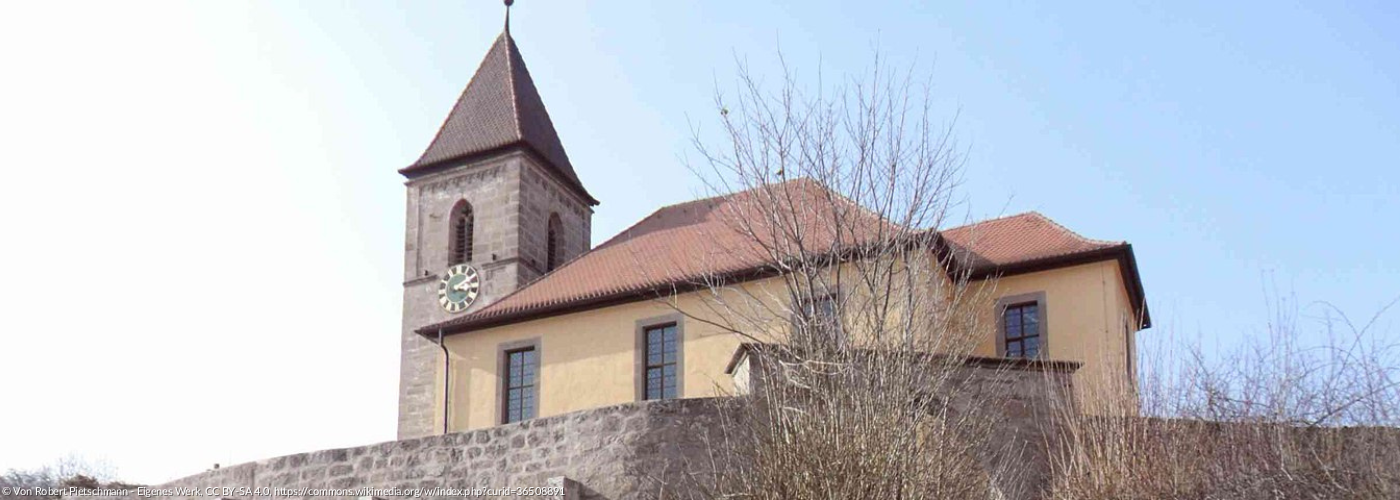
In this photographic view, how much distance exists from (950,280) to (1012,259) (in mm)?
972

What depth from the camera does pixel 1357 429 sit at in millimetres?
14719

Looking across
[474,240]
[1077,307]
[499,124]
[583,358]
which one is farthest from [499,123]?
[1077,307]

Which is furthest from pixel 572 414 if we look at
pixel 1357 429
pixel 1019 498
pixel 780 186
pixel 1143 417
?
pixel 1357 429

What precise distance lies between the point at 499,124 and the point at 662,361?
10.9 meters

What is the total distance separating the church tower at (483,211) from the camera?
30.5 m

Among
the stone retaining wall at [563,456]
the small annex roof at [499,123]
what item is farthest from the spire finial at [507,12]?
the stone retaining wall at [563,456]

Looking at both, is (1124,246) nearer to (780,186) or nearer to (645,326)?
(645,326)

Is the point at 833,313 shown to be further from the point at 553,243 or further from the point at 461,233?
the point at 553,243

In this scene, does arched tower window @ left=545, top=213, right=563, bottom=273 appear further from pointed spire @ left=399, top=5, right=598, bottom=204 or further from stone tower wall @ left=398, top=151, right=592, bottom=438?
pointed spire @ left=399, top=5, right=598, bottom=204

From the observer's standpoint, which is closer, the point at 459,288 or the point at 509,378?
the point at 509,378

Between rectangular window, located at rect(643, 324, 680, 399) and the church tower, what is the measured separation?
293 inches

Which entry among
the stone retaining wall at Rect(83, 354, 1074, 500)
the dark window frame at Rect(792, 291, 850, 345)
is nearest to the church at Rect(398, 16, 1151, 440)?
the stone retaining wall at Rect(83, 354, 1074, 500)

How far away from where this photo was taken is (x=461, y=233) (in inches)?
1261

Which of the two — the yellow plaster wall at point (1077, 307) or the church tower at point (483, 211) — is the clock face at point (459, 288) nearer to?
the church tower at point (483, 211)
